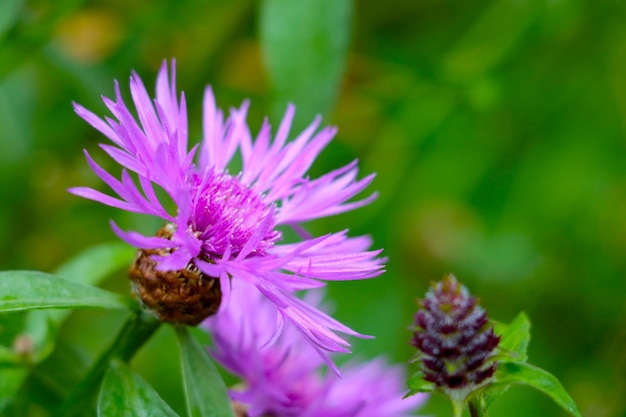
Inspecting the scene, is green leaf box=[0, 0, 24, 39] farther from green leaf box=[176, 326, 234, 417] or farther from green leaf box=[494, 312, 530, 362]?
green leaf box=[494, 312, 530, 362]

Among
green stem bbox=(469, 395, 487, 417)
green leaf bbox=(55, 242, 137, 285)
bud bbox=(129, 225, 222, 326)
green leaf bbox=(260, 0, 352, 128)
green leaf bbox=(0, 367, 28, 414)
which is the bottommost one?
green leaf bbox=(0, 367, 28, 414)

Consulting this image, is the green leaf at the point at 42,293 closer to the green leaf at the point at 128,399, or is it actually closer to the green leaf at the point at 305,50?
the green leaf at the point at 128,399

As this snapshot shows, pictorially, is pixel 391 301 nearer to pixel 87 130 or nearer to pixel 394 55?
pixel 394 55

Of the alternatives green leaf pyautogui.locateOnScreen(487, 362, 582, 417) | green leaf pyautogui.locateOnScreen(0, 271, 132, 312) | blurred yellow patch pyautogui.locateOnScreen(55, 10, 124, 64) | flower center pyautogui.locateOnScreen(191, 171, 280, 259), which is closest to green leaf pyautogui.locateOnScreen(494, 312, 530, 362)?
green leaf pyautogui.locateOnScreen(487, 362, 582, 417)

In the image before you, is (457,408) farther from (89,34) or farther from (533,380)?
(89,34)

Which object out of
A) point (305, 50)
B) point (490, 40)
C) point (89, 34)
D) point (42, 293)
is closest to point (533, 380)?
point (42, 293)

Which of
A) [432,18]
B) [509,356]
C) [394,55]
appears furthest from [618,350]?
[509,356]

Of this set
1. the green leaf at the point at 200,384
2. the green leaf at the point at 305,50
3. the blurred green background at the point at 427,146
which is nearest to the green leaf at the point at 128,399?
the green leaf at the point at 200,384
